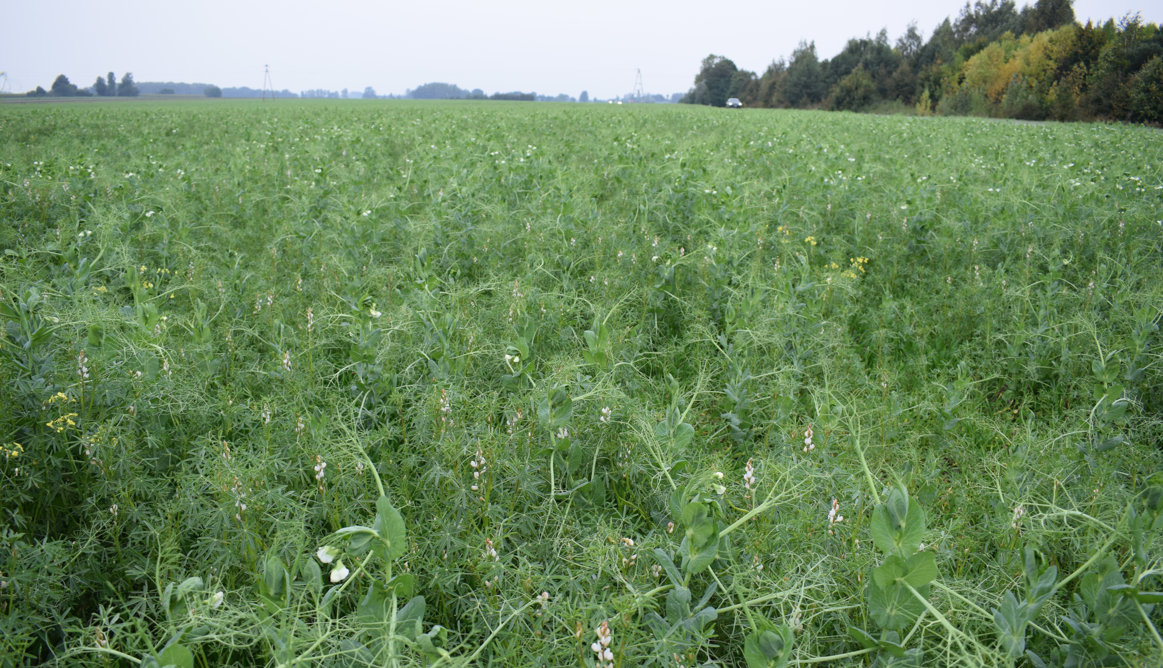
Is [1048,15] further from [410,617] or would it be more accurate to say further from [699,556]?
[410,617]

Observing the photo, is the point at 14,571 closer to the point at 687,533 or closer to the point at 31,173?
the point at 687,533

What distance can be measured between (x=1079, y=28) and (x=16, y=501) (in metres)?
50.8

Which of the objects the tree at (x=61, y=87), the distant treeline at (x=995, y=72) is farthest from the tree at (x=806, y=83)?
the tree at (x=61, y=87)

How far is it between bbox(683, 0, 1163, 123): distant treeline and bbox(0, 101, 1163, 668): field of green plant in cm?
3582

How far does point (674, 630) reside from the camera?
168cm

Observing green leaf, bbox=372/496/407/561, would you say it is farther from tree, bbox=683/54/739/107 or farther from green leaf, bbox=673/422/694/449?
tree, bbox=683/54/739/107

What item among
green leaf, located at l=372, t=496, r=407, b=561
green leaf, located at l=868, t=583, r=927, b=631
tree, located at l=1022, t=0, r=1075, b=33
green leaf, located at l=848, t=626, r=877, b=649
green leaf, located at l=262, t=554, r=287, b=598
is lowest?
green leaf, located at l=848, t=626, r=877, b=649

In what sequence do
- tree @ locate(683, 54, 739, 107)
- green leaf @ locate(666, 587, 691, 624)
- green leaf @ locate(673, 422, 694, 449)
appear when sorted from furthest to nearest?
1. tree @ locate(683, 54, 739, 107)
2. green leaf @ locate(673, 422, 694, 449)
3. green leaf @ locate(666, 587, 691, 624)

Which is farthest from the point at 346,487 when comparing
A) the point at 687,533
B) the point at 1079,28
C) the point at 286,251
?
the point at 1079,28

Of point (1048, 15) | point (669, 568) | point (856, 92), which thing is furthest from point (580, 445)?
point (1048, 15)

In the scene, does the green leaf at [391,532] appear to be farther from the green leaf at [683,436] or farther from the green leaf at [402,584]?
the green leaf at [683,436]

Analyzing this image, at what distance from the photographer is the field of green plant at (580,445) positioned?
5.62 ft

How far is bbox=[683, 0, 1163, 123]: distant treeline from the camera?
102ft

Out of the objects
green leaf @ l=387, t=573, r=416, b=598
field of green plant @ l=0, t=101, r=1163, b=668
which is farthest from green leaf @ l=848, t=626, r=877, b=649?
green leaf @ l=387, t=573, r=416, b=598
